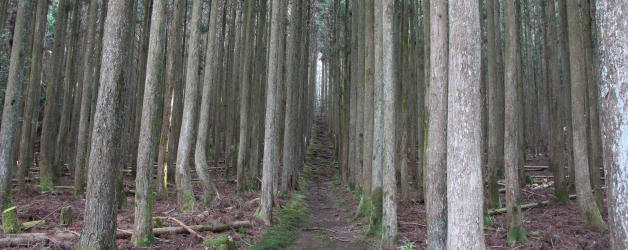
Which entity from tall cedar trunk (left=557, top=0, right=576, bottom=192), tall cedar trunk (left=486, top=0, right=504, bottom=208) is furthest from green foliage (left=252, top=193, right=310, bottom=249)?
tall cedar trunk (left=557, top=0, right=576, bottom=192)

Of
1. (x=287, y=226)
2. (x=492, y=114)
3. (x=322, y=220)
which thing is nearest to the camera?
(x=492, y=114)

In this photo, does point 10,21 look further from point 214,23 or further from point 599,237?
point 599,237

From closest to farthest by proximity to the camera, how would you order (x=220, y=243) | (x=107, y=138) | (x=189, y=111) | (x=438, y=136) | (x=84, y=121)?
(x=107, y=138)
(x=438, y=136)
(x=220, y=243)
(x=189, y=111)
(x=84, y=121)

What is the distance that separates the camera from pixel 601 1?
3277 mm

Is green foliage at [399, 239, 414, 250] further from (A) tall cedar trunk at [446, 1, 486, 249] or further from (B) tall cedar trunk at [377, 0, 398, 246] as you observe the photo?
(A) tall cedar trunk at [446, 1, 486, 249]

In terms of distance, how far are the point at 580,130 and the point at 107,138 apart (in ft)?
24.9

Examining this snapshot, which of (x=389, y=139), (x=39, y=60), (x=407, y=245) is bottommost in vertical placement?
(x=407, y=245)

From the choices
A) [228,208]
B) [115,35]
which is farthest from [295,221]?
[115,35]

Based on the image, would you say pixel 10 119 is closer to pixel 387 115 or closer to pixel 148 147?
pixel 148 147

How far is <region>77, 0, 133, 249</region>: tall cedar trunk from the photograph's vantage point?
14.8ft

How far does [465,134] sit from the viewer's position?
12.5ft

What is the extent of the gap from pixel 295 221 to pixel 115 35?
5967 millimetres

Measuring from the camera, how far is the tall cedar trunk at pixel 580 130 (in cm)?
701

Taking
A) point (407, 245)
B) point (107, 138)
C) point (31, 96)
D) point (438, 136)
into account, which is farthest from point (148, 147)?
point (31, 96)
